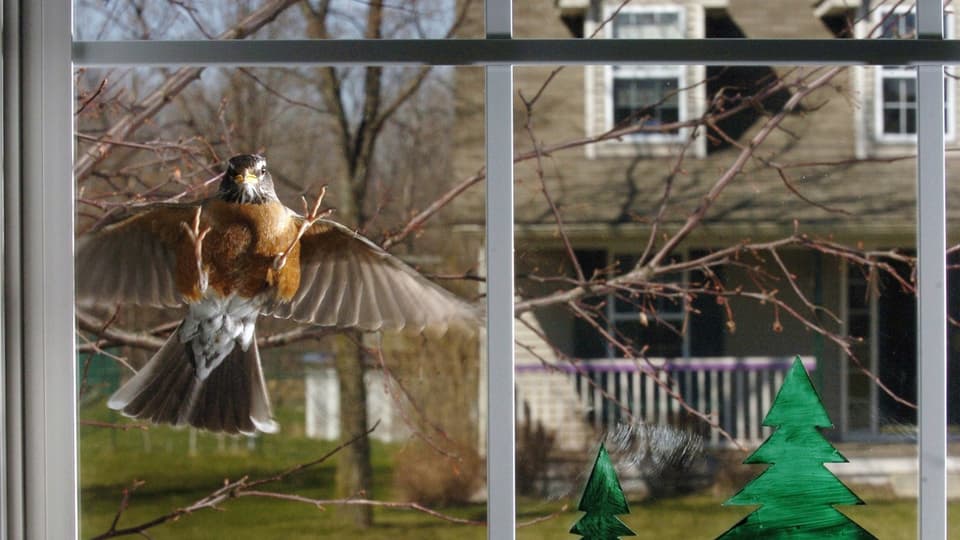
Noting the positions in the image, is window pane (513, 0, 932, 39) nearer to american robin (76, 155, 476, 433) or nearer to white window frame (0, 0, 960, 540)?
white window frame (0, 0, 960, 540)

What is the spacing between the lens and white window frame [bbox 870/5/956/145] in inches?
102

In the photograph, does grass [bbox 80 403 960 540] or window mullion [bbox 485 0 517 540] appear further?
grass [bbox 80 403 960 540]

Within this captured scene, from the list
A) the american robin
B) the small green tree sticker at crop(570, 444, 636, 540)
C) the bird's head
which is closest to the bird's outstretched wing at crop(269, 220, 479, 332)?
the american robin

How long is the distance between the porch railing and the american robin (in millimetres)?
462

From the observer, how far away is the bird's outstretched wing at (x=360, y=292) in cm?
255

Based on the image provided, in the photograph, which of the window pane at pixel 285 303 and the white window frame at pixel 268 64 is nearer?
the white window frame at pixel 268 64

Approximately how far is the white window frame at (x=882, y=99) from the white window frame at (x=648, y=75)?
49 cm

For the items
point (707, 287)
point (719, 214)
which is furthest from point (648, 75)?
point (707, 287)

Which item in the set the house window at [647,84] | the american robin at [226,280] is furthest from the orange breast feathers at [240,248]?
the house window at [647,84]

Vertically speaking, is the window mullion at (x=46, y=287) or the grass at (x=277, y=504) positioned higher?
the window mullion at (x=46, y=287)

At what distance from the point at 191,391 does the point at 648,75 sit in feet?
4.70

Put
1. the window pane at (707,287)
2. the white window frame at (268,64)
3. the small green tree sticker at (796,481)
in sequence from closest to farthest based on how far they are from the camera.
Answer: the white window frame at (268,64)
the small green tree sticker at (796,481)
the window pane at (707,287)

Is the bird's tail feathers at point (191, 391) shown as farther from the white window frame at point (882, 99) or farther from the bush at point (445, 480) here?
the white window frame at point (882, 99)

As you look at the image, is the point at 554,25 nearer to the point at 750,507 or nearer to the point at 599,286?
the point at 599,286
